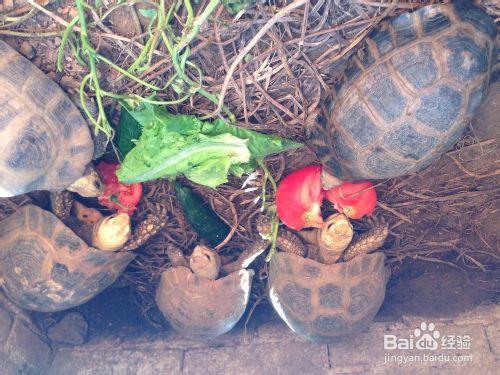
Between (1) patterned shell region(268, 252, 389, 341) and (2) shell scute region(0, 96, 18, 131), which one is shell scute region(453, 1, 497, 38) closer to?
(1) patterned shell region(268, 252, 389, 341)

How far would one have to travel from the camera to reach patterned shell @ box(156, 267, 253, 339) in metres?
3.46

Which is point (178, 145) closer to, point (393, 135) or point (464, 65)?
point (393, 135)

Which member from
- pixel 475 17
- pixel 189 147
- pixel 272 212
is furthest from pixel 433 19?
pixel 272 212

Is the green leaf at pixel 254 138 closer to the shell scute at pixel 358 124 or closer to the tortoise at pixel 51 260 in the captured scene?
the shell scute at pixel 358 124

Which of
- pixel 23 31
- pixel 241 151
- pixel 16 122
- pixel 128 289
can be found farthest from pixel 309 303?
pixel 23 31

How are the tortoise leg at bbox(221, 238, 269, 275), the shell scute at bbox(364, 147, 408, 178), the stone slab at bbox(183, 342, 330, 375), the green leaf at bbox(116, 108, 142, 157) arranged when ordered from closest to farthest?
1. the shell scute at bbox(364, 147, 408, 178)
2. the green leaf at bbox(116, 108, 142, 157)
3. the tortoise leg at bbox(221, 238, 269, 275)
4. the stone slab at bbox(183, 342, 330, 375)

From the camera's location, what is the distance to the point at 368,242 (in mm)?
3410

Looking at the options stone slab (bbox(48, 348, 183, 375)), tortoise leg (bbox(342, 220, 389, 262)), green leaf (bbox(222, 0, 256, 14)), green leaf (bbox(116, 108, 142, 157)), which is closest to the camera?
green leaf (bbox(222, 0, 256, 14))

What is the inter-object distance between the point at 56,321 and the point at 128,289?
59cm

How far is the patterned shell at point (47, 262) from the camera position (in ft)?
10.8

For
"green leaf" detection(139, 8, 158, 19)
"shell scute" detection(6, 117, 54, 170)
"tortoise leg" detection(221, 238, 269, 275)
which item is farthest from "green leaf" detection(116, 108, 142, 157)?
"tortoise leg" detection(221, 238, 269, 275)

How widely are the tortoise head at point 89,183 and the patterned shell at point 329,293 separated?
1.30 m

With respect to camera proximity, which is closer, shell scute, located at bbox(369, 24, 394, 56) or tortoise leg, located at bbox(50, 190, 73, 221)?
shell scute, located at bbox(369, 24, 394, 56)

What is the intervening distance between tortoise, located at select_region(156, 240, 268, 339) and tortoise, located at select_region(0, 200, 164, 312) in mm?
396
